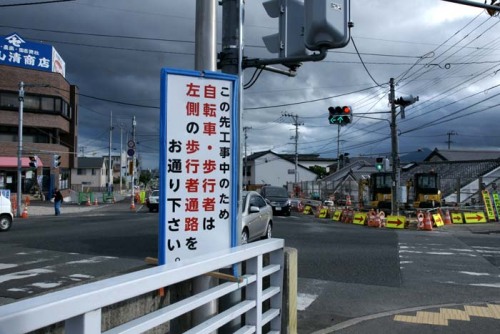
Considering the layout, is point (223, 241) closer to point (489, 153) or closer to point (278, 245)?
point (278, 245)

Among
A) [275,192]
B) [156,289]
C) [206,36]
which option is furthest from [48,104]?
[156,289]

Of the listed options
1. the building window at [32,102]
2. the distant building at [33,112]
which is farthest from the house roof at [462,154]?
the building window at [32,102]

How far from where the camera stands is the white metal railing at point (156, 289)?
6.40 feet

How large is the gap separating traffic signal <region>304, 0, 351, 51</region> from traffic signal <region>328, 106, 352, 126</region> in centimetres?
1692

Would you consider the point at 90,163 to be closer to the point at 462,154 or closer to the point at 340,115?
the point at 462,154

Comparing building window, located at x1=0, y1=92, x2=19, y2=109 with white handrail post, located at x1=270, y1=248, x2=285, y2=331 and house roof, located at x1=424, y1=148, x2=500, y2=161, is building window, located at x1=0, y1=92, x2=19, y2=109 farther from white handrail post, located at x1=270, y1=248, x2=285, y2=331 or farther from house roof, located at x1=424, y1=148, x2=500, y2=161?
house roof, located at x1=424, y1=148, x2=500, y2=161

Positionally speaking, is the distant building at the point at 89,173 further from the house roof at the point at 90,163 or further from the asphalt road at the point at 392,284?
the asphalt road at the point at 392,284

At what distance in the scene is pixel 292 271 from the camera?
5.05 meters

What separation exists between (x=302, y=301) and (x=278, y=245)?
3286 millimetres

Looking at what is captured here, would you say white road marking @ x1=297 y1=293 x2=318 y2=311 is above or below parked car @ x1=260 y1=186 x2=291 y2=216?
below

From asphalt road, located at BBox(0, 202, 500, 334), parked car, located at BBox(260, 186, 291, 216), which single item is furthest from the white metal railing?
parked car, located at BBox(260, 186, 291, 216)

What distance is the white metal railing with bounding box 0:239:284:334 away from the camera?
195 cm

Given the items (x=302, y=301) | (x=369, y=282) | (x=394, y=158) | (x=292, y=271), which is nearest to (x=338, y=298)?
(x=302, y=301)

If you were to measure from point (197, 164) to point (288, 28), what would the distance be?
216 cm
